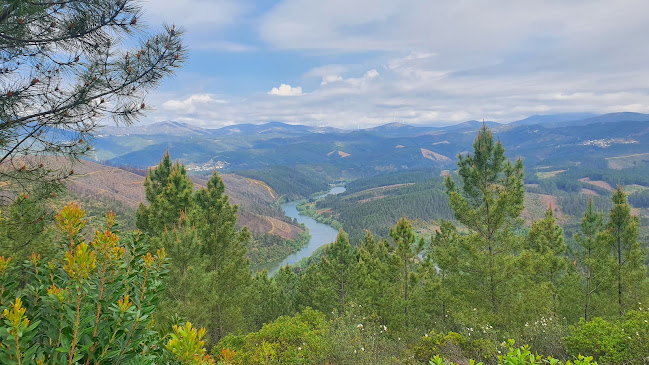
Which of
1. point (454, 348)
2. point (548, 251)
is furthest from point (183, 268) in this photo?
point (548, 251)

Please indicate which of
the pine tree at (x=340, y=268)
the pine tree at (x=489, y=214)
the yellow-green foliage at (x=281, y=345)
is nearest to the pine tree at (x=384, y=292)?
the pine tree at (x=340, y=268)

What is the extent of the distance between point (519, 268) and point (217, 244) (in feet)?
39.4

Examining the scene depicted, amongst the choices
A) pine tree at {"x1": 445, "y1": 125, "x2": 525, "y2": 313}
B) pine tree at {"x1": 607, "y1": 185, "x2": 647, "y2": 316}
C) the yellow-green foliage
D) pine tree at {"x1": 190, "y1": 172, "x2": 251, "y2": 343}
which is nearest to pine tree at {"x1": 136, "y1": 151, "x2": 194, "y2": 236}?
pine tree at {"x1": 190, "y1": 172, "x2": 251, "y2": 343}

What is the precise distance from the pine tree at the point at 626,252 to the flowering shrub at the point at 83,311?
56.0 ft

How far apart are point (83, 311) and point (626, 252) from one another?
18.4m

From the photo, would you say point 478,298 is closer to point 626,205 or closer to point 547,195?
point 626,205

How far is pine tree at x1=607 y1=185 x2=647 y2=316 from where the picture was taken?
13422mm

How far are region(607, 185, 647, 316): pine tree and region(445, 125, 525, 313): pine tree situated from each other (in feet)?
15.7

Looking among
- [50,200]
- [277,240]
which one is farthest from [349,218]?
[50,200]

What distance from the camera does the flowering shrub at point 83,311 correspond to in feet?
6.14

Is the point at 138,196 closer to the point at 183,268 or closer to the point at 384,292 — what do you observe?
the point at 183,268

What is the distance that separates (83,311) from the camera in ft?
6.66

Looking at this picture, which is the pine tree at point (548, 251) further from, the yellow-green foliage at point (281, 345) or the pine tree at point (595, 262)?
the yellow-green foliage at point (281, 345)

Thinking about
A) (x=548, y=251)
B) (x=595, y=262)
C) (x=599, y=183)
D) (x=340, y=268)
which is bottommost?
(x=599, y=183)
